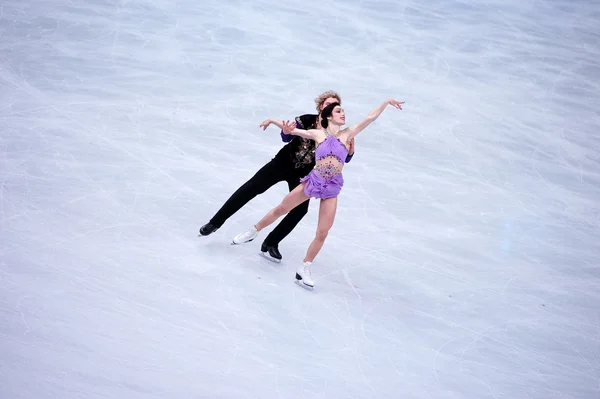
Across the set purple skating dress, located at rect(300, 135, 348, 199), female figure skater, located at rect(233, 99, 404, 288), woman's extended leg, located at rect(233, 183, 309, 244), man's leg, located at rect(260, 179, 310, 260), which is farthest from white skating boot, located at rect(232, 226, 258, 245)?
purple skating dress, located at rect(300, 135, 348, 199)

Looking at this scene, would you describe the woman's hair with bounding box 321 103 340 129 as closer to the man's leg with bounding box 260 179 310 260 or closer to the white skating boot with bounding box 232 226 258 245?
the man's leg with bounding box 260 179 310 260

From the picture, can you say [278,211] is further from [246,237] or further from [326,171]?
[326,171]

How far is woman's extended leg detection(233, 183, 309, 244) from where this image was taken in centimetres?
509

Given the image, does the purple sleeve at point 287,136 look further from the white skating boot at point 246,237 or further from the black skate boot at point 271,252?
the black skate boot at point 271,252

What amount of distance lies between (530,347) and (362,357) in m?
1.26

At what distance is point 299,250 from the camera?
5.64 meters

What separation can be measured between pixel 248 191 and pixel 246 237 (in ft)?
1.14

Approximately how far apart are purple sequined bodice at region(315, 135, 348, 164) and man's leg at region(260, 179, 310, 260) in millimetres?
429

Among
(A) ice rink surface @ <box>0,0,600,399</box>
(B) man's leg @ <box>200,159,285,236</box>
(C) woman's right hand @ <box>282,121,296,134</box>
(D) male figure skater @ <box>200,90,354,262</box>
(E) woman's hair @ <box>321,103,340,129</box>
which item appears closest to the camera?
(A) ice rink surface @ <box>0,0,600,399</box>

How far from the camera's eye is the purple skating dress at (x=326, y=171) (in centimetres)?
496

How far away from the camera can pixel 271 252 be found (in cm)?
538

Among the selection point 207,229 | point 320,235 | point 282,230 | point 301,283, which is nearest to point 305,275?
point 301,283

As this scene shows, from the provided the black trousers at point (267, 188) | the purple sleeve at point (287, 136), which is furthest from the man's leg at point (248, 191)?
the purple sleeve at point (287, 136)

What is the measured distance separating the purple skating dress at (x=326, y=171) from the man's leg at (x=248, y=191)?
375 millimetres
